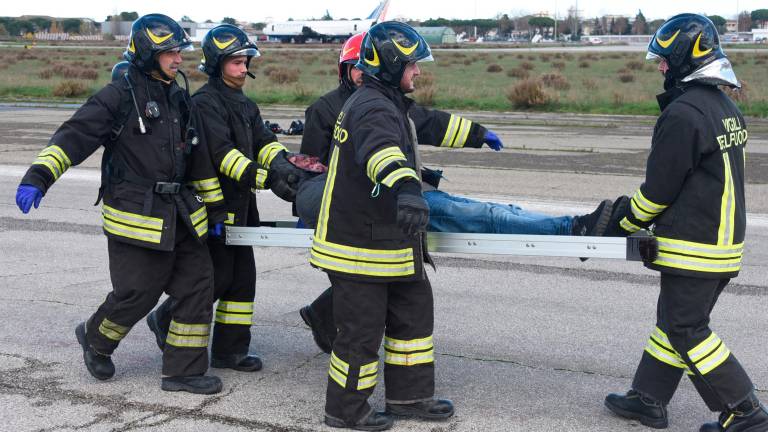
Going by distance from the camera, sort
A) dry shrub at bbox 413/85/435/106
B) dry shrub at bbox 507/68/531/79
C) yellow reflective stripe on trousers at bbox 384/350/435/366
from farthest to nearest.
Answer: dry shrub at bbox 507/68/531/79
dry shrub at bbox 413/85/435/106
yellow reflective stripe on trousers at bbox 384/350/435/366

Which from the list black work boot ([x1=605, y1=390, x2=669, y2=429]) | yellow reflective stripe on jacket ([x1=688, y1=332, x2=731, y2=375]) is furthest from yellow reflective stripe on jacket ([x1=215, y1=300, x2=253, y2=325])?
yellow reflective stripe on jacket ([x1=688, y1=332, x2=731, y2=375])

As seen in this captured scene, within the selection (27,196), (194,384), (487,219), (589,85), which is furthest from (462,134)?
(589,85)

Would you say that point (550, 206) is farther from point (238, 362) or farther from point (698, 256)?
point (698, 256)

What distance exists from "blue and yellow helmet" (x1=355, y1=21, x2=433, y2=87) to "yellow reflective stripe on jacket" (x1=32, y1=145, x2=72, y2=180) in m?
1.53

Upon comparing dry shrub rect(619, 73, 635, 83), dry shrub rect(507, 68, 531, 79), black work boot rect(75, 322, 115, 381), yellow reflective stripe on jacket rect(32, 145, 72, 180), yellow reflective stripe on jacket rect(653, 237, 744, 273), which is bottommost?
dry shrub rect(507, 68, 531, 79)

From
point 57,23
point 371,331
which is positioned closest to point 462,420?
point 371,331

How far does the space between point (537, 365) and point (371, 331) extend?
4.42 feet

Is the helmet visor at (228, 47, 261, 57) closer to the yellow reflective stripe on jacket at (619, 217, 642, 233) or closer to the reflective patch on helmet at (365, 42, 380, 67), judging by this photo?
the reflective patch on helmet at (365, 42, 380, 67)

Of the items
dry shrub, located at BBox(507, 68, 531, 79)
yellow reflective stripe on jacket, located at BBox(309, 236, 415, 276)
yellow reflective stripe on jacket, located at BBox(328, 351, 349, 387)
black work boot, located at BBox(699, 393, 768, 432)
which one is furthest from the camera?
dry shrub, located at BBox(507, 68, 531, 79)

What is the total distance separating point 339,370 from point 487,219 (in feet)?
3.52

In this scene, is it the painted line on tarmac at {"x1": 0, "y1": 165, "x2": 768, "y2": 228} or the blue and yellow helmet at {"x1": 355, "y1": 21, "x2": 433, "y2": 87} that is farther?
the painted line on tarmac at {"x1": 0, "y1": 165, "x2": 768, "y2": 228}

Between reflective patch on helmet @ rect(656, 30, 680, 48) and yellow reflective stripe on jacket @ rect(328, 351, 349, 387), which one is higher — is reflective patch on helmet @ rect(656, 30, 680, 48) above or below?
above

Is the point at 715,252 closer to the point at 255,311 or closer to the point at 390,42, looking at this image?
the point at 390,42

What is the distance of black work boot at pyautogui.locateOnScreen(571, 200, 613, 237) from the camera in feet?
15.2
